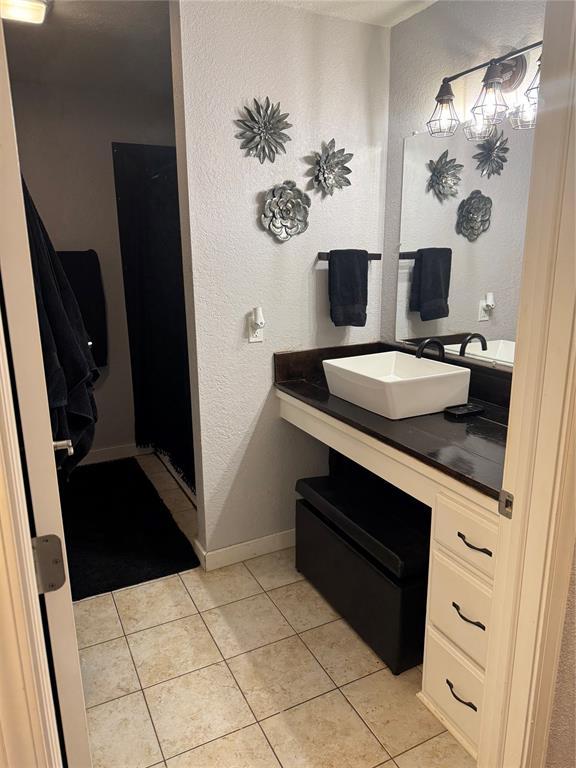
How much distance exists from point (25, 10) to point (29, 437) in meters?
2.06

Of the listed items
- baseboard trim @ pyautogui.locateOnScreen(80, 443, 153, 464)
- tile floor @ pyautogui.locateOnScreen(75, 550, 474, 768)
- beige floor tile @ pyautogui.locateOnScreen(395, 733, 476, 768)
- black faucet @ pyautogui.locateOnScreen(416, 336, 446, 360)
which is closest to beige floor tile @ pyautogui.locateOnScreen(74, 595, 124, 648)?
tile floor @ pyautogui.locateOnScreen(75, 550, 474, 768)

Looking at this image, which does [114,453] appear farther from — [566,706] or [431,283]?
[566,706]

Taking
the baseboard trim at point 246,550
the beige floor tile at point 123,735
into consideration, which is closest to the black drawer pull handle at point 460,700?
the beige floor tile at point 123,735

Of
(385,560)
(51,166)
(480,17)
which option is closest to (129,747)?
(385,560)

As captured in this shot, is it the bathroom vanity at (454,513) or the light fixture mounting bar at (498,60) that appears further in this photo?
the light fixture mounting bar at (498,60)

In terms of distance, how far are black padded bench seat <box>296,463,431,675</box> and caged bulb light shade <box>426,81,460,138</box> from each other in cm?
152

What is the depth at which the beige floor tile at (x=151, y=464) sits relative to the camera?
11.5 ft

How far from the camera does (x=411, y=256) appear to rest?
246 centimetres

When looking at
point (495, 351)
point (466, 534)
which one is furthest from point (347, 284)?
point (466, 534)

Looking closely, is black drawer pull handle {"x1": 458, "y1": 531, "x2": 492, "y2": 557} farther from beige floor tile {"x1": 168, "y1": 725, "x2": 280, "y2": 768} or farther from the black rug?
the black rug

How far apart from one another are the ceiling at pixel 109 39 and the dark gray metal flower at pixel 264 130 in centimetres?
42

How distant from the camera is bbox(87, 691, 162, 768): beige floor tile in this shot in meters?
1.57

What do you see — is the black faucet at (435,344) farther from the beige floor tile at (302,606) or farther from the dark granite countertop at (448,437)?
the beige floor tile at (302,606)

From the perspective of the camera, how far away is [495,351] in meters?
2.06
